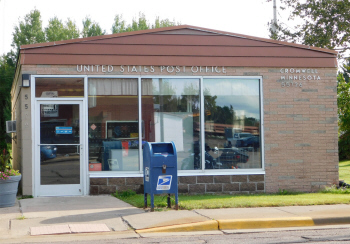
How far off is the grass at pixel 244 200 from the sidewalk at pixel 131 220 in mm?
296

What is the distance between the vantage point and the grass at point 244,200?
29.2 feet

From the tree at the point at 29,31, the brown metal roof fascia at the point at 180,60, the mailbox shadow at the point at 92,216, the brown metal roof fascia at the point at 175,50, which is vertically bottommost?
the mailbox shadow at the point at 92,216

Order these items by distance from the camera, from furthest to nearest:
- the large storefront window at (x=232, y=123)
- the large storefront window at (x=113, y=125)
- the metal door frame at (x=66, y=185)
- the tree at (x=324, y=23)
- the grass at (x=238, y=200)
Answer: the tree at (x=324, y=23)
the large storefront window at (x=232, y=123)
the large storefront window at (x=113, y=125)
the metal door frame at (x=66, y=185)
the grass at (x=238, y=200)

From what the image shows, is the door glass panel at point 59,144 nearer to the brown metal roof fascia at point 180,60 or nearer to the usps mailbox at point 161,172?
the brown metal roof fascia at point 180,60

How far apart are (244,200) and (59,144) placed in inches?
179

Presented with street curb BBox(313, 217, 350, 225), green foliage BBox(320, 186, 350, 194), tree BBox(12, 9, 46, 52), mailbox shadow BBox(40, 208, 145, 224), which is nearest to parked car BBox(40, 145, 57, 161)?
mailbox shadow BBox(40, 208, 145, 224)

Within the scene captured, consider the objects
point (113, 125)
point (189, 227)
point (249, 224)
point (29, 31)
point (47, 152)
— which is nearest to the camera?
point (189, 227)

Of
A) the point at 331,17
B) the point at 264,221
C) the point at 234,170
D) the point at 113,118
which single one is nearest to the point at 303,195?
the point at 234,170

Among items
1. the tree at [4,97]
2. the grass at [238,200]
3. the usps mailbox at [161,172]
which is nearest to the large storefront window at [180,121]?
the grass at [238,200]

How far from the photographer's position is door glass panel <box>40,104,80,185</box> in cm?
1043

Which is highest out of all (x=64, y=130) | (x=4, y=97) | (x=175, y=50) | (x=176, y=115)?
(x=4, y=97)

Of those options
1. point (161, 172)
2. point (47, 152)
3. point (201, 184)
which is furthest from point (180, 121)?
point (47, 152)

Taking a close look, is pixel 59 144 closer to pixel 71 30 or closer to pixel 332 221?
pixel 332 221

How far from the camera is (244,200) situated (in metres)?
9.48
